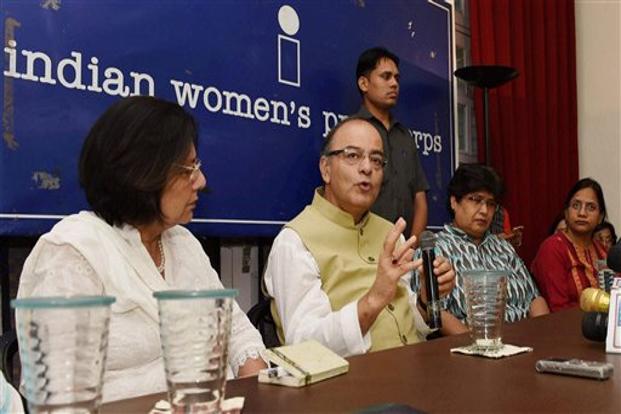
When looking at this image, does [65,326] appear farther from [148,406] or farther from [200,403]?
[148,406]

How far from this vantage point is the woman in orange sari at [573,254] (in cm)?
310

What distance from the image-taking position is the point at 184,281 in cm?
151

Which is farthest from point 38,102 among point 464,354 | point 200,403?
point 200,403

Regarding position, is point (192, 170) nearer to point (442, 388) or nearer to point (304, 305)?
point (304, 305)

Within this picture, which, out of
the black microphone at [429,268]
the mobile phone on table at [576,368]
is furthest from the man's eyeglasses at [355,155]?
the mobile phone on table at [576,368]

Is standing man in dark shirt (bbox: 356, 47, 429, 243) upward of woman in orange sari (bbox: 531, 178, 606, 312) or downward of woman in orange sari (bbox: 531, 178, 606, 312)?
upward

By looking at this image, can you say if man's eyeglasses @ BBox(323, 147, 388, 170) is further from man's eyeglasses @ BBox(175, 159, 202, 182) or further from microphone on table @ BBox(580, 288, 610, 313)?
microphone on table @ BBox(580, 288, 610, 313)

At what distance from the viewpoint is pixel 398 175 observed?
3057mm

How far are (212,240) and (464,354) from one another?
1504 millimetres

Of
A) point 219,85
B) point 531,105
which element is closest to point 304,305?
point 219,85

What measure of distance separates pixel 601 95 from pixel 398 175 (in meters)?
2.71

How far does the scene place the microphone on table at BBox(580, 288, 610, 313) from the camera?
1.29 metres

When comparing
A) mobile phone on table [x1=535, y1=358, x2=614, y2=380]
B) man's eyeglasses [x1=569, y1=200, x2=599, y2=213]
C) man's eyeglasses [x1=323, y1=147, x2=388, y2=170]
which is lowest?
mobile phone on table [x1=535, y1=358, x2=614, y2=380]

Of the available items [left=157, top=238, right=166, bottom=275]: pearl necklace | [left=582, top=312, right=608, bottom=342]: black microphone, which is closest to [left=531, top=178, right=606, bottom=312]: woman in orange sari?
[left=582, top=312, right=608, bottom=342]: black microphone
